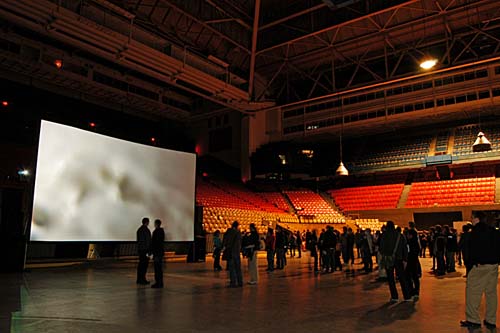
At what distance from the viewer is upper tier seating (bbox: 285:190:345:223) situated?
2742 cm

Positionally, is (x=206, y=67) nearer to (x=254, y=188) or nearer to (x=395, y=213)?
(x=254, y=188)

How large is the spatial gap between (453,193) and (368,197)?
6024mm

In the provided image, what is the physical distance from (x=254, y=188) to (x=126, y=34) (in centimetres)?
1807

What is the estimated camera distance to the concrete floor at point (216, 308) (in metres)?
4.61

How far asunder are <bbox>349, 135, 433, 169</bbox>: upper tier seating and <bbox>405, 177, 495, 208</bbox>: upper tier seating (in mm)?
2218

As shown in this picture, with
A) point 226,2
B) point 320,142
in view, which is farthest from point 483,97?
point 226,2

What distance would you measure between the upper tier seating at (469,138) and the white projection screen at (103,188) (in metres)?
21.8

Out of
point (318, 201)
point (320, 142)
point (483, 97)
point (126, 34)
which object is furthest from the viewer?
→ point (320, 142)

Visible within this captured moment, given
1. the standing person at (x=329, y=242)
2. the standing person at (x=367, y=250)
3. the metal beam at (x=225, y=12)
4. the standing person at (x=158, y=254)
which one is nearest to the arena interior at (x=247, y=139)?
the metal beam at (x=225, y=12)

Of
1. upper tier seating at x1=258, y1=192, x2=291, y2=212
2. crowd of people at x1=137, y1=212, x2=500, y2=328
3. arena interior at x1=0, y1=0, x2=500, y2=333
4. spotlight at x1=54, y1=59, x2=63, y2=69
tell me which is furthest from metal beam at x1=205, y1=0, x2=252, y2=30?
upper tier seating at x1=258, y1=192, x2=291, y2=212

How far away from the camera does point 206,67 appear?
22.2 metres

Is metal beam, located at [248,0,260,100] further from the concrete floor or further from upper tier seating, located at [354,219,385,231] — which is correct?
the concrete floor

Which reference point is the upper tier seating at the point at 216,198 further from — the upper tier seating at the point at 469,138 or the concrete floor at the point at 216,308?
the concrete floor at the point at 216,308

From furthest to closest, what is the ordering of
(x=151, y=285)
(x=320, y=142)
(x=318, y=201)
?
(x=320, y=142)
(x=318, y=201)
(x=151, y=285)
